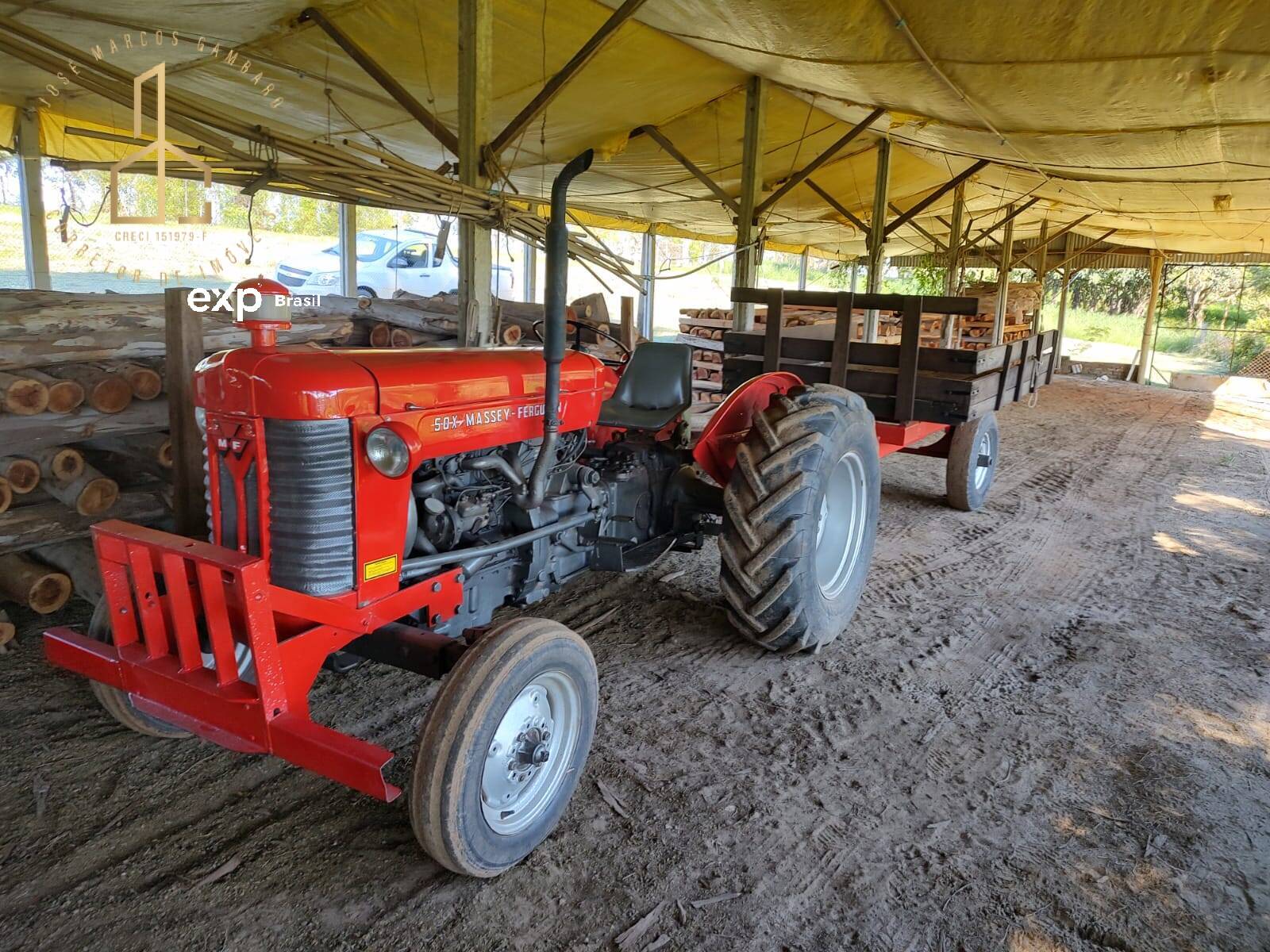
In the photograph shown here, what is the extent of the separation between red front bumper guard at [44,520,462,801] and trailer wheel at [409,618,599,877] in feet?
0.42

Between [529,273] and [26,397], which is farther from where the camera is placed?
[529,273]

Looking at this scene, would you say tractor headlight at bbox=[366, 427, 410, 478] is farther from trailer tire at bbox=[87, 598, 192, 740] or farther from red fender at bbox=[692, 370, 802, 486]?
red fender at bbox=[692, 370, 802, 486]

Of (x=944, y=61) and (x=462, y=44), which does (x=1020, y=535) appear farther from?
(x=462, y=44)

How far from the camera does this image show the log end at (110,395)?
3.50 m

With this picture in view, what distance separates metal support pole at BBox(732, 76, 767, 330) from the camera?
21.5 ft

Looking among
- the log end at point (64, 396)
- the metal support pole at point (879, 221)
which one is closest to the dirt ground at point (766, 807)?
the log end at point (64, 396)

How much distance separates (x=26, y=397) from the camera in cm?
329

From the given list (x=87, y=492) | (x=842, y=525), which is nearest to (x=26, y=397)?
(x=87, y=492)

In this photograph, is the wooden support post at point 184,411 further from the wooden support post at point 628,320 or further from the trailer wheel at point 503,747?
the wooden support post at point 628,320

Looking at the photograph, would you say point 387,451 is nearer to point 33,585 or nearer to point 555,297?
point 555,297

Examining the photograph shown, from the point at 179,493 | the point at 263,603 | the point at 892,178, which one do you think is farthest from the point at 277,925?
the point at 892,178

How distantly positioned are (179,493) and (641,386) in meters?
1.96

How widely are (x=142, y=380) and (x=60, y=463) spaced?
50 cm

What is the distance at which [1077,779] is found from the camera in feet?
8.48
